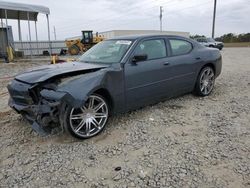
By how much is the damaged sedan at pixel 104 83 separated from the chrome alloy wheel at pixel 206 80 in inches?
13.2

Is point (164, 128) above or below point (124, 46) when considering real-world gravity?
below

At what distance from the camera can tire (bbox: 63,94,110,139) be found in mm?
3500

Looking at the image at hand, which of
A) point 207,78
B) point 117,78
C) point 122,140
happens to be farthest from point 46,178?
point 207,78

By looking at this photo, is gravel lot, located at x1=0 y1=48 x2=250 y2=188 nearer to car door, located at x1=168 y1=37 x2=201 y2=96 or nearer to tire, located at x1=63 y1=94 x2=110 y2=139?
tire, located at x1=63 y1=94 x2=110 y2=139

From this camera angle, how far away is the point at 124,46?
4.41 meters

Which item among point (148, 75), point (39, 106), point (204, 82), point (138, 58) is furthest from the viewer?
point (204, 82)

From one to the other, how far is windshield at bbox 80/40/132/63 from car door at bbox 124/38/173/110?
211 millimetres

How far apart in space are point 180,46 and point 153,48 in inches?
34.4

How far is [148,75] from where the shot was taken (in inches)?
175

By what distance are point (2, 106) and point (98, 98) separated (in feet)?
9.82

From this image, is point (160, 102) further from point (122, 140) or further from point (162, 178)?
point (162, 178)

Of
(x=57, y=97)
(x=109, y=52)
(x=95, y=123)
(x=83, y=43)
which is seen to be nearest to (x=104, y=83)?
(x=95, y=123)

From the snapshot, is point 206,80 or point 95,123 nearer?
point 95,123

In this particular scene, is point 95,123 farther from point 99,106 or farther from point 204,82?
point 204,82
